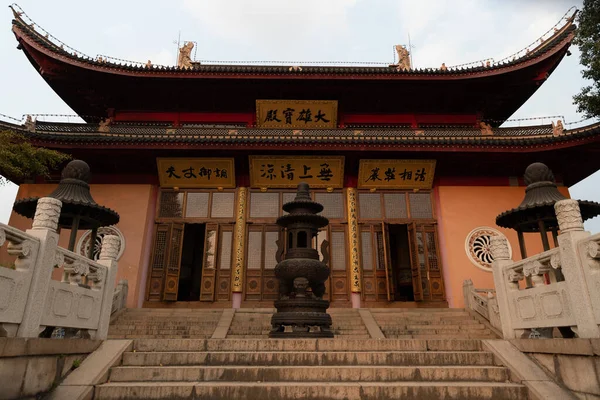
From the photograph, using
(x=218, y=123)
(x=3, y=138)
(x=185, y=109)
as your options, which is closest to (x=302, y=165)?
(x=218, y=123)

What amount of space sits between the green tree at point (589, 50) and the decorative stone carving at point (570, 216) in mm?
7312

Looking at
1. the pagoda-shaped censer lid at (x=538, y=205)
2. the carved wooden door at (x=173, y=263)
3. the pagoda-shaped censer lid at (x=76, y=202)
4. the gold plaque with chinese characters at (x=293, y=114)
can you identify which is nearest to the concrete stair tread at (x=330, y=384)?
the pagoda-shaped censer lid at (x=538, y=205)

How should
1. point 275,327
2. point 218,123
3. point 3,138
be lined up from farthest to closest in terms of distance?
1. point 218,123
2. point 3,138
3. point 275,327

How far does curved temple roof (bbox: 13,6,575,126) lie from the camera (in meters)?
11.5

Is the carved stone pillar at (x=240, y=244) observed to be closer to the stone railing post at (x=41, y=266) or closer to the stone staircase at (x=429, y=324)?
the stone staircase at (x=429, y=324)

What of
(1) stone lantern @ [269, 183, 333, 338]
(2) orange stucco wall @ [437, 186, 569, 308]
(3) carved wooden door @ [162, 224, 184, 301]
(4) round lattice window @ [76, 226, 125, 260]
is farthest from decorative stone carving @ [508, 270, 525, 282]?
(4) round lattice window @ [76, 226, 125, 260]

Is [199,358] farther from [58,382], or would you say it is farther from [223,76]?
[223,76]

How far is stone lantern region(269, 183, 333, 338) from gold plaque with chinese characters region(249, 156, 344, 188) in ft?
12.4

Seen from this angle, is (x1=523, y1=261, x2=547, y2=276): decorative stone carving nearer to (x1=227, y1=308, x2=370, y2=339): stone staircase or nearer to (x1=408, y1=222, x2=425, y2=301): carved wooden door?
(x1=227, y1=308, x2=370, y2=339): stone staircase

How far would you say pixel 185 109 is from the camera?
1279cm

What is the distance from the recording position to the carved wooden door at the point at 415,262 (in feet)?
33.1

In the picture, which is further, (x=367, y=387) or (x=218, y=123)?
(x=218, y=123)

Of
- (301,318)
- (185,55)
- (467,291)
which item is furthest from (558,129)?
(185,55)

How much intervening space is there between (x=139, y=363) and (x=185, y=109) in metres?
9.75
